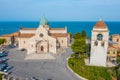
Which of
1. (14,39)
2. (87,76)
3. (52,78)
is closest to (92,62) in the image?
(87,76)

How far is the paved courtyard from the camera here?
4269 cm

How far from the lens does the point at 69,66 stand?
4891cm

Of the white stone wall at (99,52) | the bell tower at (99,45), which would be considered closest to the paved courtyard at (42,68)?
the white stone wall at (99,52)

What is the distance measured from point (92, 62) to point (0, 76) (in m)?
23.1

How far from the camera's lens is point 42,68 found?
1912 inches

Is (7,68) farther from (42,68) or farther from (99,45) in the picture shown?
(99,45)

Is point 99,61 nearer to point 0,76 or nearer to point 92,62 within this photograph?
point 92,62

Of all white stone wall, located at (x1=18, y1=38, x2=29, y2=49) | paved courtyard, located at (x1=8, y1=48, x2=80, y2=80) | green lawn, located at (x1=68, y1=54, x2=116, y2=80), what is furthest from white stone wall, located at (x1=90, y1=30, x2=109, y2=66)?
white stone wall, located at (x1=18, y1=38, x2=29, y2=49)

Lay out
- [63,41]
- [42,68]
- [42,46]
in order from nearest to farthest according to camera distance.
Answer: [42,68], [42,46], [63,41]

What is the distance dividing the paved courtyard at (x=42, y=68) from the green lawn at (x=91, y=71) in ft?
6.01

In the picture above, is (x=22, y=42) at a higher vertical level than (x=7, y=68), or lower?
higher

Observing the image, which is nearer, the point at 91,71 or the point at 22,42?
the point at 91,71

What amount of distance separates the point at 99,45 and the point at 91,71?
840cm

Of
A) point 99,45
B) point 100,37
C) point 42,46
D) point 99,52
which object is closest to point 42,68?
point 99,52
